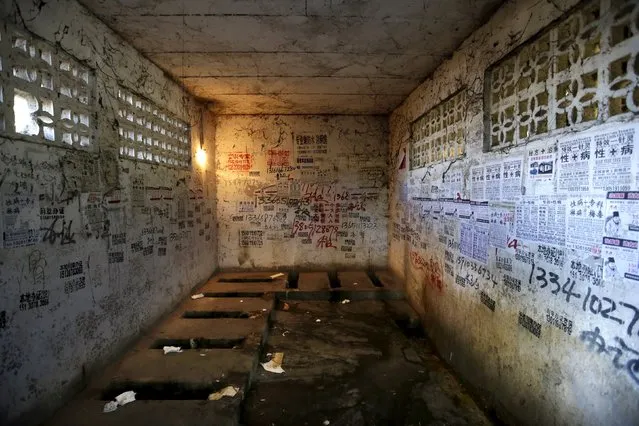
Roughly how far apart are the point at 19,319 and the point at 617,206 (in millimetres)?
3273

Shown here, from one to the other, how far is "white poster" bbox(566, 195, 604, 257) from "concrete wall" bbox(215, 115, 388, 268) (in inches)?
167

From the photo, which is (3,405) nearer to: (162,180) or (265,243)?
(162,180)

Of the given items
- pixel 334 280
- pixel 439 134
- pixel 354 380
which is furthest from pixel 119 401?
pixel 439 134

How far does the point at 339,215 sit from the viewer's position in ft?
19.9

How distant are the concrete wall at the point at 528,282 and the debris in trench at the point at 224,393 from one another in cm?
194

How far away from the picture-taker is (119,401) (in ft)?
7.67

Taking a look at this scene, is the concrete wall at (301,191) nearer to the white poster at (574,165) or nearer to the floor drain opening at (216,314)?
the floor drain opening at (216,314)

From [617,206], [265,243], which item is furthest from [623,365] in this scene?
[265,243]

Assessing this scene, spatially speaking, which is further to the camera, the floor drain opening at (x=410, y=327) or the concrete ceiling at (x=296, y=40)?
the floor drain opening at (x=410, y=327)

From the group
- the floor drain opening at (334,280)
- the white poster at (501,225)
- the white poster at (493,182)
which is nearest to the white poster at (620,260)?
the white poster at (501,225)

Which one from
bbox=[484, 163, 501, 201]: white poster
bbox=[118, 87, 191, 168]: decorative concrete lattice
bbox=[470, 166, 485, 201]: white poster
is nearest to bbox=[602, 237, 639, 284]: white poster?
bbox=[484, 163, 501, 201]: white poster

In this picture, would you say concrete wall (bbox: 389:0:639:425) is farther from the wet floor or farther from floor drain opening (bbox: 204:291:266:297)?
floor drain opening (bbox: 204:291:266:297)

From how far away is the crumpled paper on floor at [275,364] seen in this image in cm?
305

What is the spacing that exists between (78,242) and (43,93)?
3.40ft
